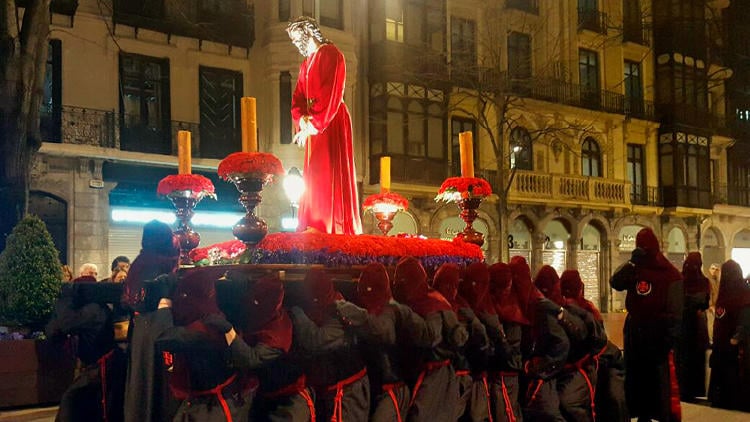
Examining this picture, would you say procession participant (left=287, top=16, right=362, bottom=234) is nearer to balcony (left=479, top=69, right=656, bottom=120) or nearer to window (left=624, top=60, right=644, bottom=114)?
balcony (left=479, top=69, right=656, bottom=120)

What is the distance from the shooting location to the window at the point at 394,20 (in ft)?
82.9

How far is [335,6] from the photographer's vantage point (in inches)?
934

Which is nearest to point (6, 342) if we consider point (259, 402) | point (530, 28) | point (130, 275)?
point (130, 275)

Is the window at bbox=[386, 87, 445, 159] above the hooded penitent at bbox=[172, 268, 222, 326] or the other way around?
above

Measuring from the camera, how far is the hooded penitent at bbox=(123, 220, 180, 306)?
5.63m

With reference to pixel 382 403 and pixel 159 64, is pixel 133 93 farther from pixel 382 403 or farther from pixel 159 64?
pixel 382 403

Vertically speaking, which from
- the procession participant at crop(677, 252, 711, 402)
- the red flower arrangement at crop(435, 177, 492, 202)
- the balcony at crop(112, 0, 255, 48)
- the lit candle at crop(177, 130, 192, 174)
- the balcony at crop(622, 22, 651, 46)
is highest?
the balcony at crop(622, 22, 651, 46)

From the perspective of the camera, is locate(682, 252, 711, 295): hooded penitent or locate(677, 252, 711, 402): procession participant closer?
locate(682, 252, 711, 295): hooded penitent

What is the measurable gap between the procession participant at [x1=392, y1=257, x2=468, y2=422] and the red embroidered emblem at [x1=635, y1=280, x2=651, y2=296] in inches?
124

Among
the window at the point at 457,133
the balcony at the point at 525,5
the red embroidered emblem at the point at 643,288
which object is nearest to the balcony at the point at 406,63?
the window at the point at 457,133

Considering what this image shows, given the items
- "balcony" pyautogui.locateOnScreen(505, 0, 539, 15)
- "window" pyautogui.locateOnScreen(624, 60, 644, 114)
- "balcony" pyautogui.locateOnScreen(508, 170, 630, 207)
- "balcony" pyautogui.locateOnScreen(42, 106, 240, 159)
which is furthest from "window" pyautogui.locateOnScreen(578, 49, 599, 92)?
"balcony" pyautogui.locateOnScreen(42, 106, 240, 159)

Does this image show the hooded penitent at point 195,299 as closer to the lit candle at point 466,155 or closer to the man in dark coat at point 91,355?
the man in dark coat at point 91,355

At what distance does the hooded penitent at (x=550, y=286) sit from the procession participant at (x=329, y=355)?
2.25m

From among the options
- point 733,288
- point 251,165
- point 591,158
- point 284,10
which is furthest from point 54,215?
point 591,158
